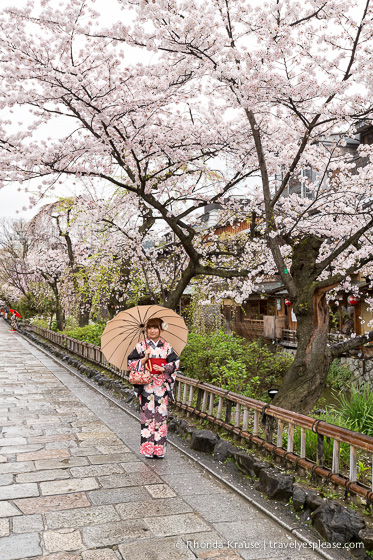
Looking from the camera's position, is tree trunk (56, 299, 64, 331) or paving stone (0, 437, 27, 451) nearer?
paving stone (0, 437, 27, 451)

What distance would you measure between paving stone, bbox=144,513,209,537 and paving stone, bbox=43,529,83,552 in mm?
706

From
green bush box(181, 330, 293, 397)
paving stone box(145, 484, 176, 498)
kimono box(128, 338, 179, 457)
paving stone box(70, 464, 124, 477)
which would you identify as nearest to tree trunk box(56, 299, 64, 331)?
green bush box(181, 330, 293, 397)

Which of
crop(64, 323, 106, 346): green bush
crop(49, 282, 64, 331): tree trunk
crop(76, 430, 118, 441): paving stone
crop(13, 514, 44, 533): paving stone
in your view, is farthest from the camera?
crop(49, 282, 64, 331): tree trunk

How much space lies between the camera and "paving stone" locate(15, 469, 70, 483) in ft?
19.1

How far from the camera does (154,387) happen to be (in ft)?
22.9

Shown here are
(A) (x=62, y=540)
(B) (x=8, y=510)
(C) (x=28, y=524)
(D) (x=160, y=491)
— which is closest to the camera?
(A) (x=62, y=540)

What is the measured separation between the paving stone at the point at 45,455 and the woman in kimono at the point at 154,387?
1154 mm

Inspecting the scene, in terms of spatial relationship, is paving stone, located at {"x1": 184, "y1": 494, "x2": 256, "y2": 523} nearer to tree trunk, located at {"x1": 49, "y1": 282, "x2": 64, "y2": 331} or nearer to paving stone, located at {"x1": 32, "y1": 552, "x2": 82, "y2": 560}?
paving stone, located at {"x1": 32, "y1": 552, "x2": 82, "y2": 560}

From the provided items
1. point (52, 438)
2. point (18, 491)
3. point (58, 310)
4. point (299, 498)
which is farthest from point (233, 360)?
point (58, 310)

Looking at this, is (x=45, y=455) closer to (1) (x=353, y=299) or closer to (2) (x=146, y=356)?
(2) (x=146, y=356)

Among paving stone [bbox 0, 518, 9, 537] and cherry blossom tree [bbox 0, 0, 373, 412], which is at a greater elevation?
cherry blossom tree [bbox 0, 0, 373, 412]

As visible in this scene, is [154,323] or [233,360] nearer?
[154,323]

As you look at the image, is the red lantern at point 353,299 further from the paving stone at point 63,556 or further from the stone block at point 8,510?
the paving stone at point 63,556

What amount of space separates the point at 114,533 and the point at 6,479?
2.13 metres
